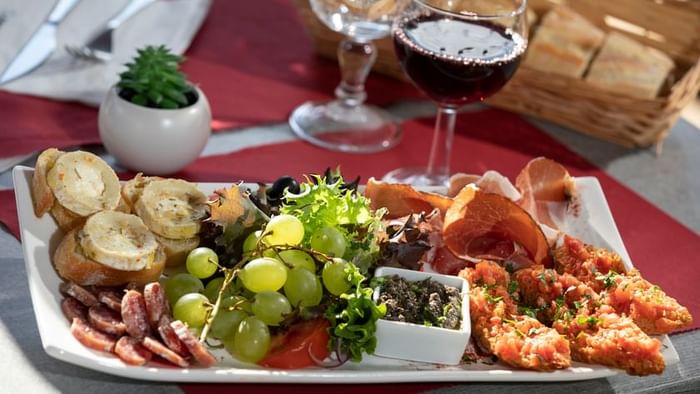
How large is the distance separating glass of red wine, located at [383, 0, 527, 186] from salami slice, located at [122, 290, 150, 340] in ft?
2.17

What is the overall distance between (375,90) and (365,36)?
27cm

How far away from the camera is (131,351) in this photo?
0.97 m

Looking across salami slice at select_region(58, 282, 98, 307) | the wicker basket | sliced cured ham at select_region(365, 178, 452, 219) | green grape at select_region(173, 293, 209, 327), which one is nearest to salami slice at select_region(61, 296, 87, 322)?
salami slice at select_region(58, 282, 98, 307)

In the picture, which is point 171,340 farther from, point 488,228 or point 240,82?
point 240,82

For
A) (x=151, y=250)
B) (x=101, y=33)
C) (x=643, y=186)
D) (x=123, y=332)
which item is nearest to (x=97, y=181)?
(x=151, y=250)

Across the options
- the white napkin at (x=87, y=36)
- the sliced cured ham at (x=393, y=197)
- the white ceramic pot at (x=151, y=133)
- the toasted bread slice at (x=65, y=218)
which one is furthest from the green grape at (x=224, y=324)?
the white napkin at (x=87, y=36)

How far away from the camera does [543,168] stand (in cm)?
141

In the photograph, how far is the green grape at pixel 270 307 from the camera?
3.43 ft

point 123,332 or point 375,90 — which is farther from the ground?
point 123,332

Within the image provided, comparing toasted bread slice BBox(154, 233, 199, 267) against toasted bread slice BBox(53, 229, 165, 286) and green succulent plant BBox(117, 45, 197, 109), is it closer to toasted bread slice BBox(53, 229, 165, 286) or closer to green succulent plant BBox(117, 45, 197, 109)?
toasted bread slice BBox(53, 229, 165, 286)

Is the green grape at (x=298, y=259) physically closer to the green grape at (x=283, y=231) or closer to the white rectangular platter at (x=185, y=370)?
the green grape at (x=283, y=231)

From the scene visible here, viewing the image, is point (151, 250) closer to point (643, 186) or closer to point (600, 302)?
point (600, 302)

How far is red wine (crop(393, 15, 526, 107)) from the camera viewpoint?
4.73 ft

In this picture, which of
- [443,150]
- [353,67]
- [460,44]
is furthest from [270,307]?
[353,67]
